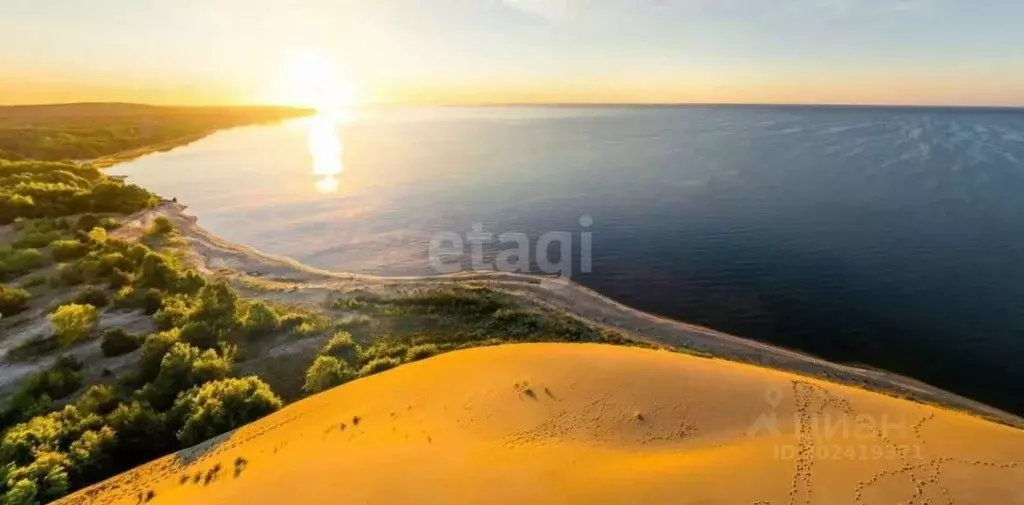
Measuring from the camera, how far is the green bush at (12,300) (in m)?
31.8

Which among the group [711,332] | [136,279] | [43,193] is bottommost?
[711,332]

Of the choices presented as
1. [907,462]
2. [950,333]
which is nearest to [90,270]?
[907,462]

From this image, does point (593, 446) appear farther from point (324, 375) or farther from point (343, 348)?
point (343, 348)

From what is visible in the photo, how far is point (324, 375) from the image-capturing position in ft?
80.7

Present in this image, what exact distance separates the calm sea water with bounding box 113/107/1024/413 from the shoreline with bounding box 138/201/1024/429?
1769 mm

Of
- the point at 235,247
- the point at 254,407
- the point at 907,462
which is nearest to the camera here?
the point at 907,462

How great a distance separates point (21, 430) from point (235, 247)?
35.3 meters

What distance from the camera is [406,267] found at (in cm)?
4738

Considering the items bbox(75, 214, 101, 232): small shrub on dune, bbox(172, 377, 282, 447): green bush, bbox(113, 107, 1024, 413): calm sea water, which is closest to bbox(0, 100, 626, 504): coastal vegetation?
bbox(172, 377, 282, 447): green bush

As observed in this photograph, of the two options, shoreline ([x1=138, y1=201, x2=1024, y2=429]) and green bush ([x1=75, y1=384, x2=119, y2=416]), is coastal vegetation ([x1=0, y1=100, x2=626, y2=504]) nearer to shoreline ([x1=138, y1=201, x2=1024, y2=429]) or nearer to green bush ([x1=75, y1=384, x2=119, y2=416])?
green bush ([x1=75, y1=384, x2=119, y2=416])

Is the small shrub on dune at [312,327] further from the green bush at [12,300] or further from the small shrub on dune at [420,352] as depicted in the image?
the green bush at [12,300]

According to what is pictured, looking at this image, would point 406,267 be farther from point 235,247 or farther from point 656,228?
point 656,228

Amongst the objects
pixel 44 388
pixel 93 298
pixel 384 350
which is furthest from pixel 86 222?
pixel 384 350

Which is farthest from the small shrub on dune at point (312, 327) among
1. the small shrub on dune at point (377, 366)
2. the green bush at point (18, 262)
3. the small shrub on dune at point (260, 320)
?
the green bush at point (18, 262)
